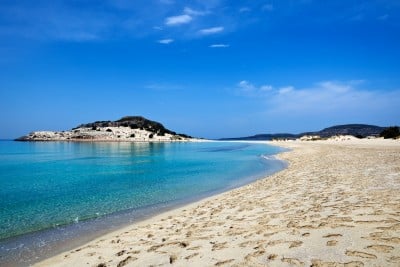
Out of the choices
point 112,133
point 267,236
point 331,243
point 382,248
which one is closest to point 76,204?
point 267,236

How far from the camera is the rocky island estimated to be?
152m

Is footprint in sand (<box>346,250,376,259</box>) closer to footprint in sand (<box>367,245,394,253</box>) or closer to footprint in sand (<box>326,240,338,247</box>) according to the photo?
footprint in sand (<box>367,245,394,253</box>)

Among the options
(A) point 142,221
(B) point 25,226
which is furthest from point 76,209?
(A) point 142,221

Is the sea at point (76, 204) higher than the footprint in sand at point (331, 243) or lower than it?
lower

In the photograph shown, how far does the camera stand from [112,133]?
15438 centimetres

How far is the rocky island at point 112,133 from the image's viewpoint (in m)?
152

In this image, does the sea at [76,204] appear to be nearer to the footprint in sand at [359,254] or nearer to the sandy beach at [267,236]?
the sandy beach at [267,236]

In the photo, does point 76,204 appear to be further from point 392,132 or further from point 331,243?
point 392,132

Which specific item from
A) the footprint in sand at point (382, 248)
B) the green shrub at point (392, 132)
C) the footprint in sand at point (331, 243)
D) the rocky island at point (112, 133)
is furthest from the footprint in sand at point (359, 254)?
the rocky island at point (112, 133)

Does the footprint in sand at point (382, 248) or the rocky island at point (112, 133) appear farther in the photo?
the rocky island at point (112, 133)

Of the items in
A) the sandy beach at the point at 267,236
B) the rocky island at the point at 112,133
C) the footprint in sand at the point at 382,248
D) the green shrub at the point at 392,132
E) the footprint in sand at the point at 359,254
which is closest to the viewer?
the footprint in sand at the point at 359,254

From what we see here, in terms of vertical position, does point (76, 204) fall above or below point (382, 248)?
below

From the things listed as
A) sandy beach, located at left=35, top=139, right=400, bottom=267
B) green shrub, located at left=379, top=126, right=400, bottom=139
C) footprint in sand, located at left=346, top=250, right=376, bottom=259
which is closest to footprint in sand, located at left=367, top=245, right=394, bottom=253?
sandy beach, located at left=35, top=139, right=400, bottom=267

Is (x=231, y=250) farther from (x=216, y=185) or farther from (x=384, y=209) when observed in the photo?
(x=216, y=185)
